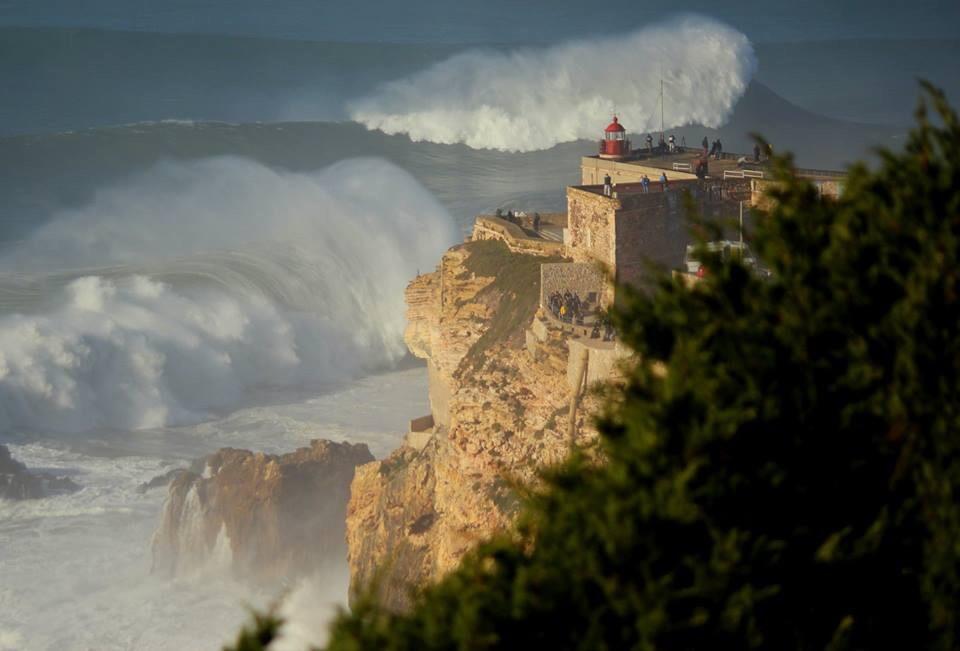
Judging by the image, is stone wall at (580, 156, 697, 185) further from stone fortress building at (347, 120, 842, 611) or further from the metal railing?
the metal railing

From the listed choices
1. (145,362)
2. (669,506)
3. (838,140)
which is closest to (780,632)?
(669,506)

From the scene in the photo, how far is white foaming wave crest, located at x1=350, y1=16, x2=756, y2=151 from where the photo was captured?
2943 inches

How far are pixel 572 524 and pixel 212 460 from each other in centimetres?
2440

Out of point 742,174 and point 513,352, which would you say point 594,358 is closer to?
point 513,352

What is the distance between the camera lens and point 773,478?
26.9 ft

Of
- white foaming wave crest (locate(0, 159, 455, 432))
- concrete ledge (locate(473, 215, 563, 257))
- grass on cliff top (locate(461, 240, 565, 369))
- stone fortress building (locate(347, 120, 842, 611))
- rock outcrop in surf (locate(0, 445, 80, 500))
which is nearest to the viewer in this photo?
stone fortress building (locate(347, 120, 842, 611))

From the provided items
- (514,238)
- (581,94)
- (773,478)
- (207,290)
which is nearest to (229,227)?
(207,290)

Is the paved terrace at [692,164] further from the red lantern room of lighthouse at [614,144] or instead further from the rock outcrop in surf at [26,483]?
the rock outcrop in surf at [26,483]

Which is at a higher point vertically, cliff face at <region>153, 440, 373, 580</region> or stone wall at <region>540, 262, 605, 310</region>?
stone wall at <region>540, 262, 605, 310</region>

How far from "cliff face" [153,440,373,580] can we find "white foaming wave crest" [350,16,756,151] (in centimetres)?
4287

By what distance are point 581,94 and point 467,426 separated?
5824 centimetres

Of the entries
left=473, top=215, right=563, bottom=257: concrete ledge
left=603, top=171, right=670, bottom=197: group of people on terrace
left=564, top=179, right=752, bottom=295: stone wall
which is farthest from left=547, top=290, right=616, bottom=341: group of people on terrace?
left=473, top=215, right=563, bottom=257: concrete ledge

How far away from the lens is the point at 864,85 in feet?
400

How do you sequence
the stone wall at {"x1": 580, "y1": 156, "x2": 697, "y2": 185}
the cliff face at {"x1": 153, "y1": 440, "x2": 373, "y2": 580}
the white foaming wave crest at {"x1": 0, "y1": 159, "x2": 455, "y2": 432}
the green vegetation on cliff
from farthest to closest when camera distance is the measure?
the white foaming wave crest at {"x1": 0, "y1": 159, "x2": 455, "y2": 432} → the cliff face at {"x1": 153, "y1": 440, "x2": 373, "y2": 580} → the stone wall at {"x1": 580, "y1": 156, "x2": 697, "y2": 185} → the green vegetation on cliff
